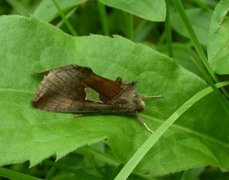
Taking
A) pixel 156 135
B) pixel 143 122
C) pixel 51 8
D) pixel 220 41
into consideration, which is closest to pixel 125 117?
pixel 143 122

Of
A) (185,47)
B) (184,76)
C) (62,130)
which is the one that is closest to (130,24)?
(185,47)

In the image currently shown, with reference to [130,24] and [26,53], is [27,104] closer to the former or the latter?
[26,53]

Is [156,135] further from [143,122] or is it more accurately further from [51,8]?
[51,8]

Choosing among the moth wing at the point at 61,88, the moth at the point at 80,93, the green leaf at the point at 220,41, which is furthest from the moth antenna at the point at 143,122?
the green leaf at the point at 220,41

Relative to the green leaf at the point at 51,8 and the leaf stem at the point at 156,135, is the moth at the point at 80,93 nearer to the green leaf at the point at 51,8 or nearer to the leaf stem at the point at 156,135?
the leaf stem at the point at 156,135

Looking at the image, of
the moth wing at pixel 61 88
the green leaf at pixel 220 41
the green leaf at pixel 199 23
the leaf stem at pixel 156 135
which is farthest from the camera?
the green leaf at pixel 199 23
